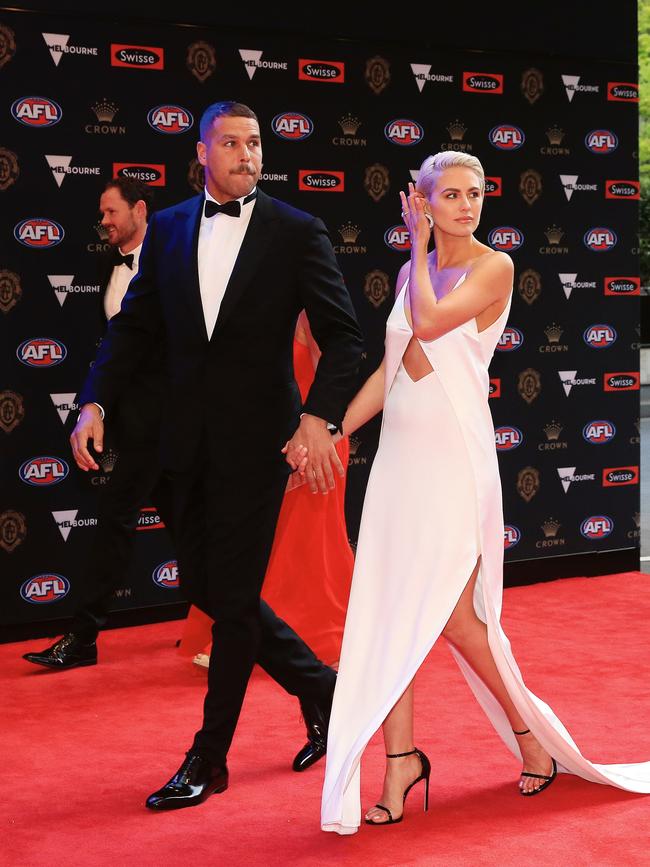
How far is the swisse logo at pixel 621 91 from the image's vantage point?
7.04 m

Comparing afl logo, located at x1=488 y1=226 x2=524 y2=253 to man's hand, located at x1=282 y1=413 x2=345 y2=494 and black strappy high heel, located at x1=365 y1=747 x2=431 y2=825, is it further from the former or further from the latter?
black strappy high heel, located at x1=365 y1=747 x2=431 y2=825

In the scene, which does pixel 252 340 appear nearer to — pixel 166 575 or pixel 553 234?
pixel 166 575

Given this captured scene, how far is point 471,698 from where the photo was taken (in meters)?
4.69

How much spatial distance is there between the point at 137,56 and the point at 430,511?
3329 millimetres

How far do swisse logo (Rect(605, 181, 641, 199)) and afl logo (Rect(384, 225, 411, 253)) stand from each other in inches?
51.3

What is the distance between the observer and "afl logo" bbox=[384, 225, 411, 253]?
6.50 metres

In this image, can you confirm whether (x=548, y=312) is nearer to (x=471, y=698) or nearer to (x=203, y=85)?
(x=203, y=85)

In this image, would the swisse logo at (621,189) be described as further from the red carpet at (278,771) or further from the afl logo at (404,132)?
the red carpet at (278,771)

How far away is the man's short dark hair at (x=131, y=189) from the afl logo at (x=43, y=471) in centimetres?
125

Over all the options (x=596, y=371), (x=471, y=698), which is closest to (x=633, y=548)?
(x=596, y=371)

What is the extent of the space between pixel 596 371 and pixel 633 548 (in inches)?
41.5

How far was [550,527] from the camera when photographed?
7055 millimetres

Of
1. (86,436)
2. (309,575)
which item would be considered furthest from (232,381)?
(309,575)

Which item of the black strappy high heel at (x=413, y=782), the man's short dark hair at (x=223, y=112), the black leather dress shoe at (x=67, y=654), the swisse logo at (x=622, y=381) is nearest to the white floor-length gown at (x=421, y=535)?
the black strappy high heel at (x=413, y=782)
